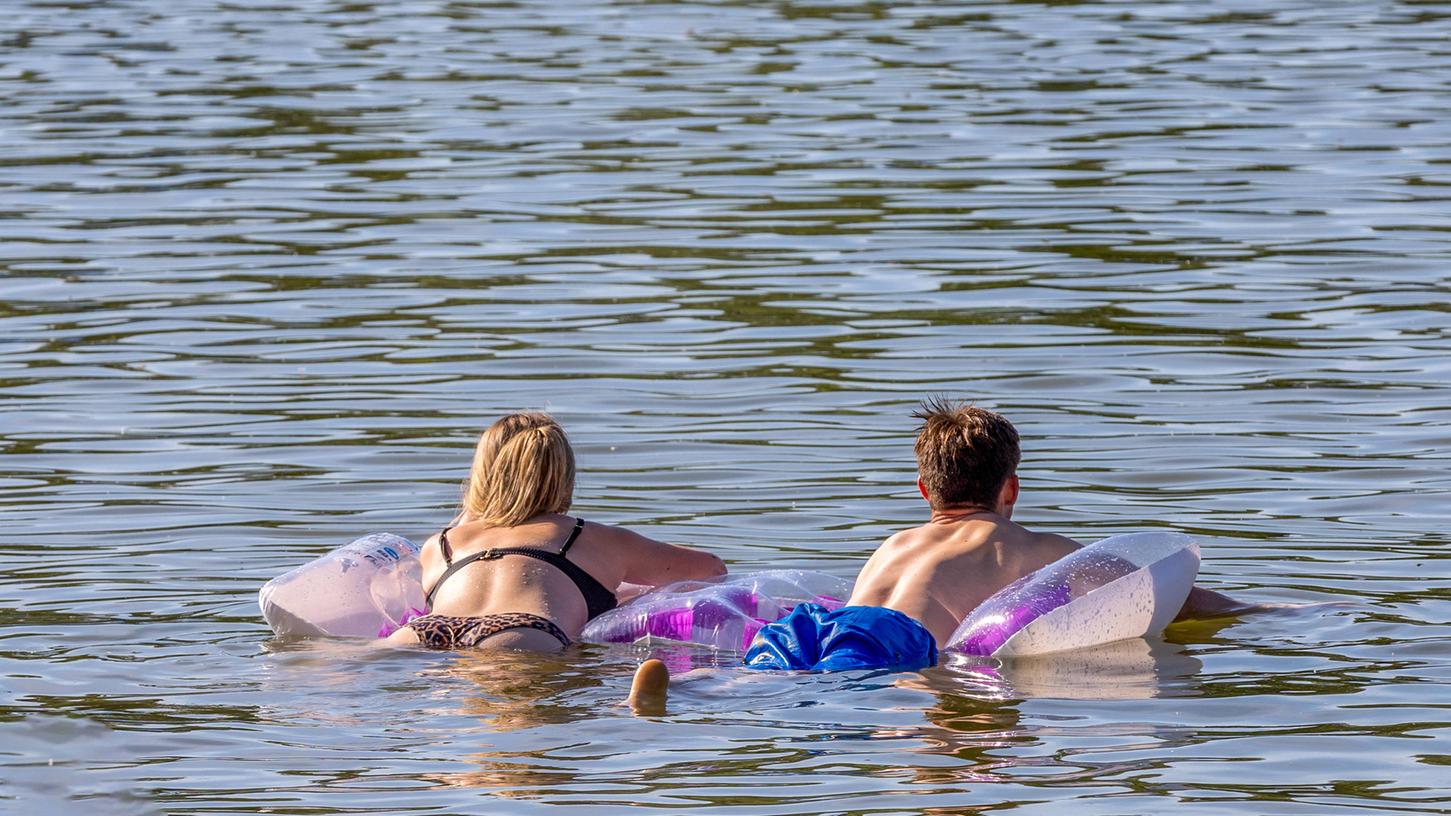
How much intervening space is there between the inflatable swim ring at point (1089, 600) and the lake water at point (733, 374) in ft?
0.35

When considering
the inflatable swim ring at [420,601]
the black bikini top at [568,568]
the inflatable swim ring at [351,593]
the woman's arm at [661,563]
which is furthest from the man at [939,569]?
the inflatable swim ring at [351,593]

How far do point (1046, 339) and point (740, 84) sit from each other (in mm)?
10145

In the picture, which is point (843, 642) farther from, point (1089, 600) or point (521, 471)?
point (521, 471)

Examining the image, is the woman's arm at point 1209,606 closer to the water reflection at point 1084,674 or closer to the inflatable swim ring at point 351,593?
the water reflection at point 1084,674

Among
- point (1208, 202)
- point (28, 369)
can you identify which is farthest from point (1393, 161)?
point (28, 369)

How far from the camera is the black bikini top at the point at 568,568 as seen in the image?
789 centimetres

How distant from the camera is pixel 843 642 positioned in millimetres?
7125

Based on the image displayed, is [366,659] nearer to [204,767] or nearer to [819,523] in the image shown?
[204,767]

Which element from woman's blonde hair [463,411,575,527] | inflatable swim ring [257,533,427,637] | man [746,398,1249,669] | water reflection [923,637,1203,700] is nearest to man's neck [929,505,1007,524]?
man [746,398,1249,669]

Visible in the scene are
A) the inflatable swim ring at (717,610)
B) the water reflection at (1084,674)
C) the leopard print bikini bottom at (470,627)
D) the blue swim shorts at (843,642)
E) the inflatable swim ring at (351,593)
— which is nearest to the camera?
the water reflection at (1084,674)

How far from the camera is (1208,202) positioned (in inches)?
623

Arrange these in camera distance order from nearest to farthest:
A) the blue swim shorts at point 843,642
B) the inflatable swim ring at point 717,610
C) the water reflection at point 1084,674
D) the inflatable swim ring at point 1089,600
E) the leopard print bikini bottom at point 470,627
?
the water reflection at point 1084,674 < the blue swim shorts at point 843,642 < the inflatable swim ring at point 1089,600 < the leopard print bikini bottom at point 470,627 < the inflatable swim ring at point 717,610

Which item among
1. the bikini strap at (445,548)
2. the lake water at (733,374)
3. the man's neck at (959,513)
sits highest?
the man's neck at (959,513)

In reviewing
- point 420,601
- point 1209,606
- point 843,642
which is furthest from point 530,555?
point 1209,606
